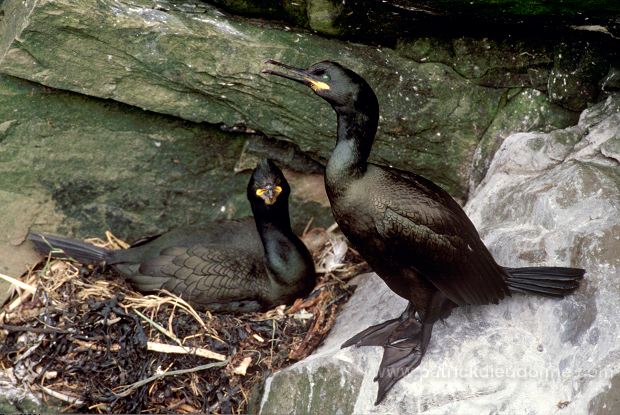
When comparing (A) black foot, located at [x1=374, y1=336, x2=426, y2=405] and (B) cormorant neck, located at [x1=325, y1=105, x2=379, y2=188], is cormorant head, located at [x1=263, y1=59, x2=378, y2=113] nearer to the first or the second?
(B) cormorant neck, located at [x1=325, y1=105, x2=379, y2=188]

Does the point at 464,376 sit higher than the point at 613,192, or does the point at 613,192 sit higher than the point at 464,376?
the point at 613,192

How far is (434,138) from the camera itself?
527cm

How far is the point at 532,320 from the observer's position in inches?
174

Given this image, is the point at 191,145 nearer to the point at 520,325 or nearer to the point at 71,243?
the point at 71,243

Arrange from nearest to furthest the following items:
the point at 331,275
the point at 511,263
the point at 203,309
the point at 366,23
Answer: the point at 511,263 < the point at 366,23 < the point at 203,309 < the point at 331,275

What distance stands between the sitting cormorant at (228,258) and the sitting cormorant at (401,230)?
102cm

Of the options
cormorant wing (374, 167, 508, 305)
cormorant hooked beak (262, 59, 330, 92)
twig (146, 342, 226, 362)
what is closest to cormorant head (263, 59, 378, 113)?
cormorant hooked beak (262, 59, 330, 92)

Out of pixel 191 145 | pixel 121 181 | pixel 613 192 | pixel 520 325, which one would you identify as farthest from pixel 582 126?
pixel 121 181

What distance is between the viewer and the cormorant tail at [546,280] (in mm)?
4301

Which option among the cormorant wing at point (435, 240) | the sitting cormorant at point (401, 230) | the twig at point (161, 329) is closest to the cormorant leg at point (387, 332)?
the sitting cormorant at point (401, 230)

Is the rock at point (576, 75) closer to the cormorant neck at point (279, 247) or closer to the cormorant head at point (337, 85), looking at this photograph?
the cormorant head at point (337, 85)

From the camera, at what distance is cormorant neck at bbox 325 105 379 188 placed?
4.25 metres

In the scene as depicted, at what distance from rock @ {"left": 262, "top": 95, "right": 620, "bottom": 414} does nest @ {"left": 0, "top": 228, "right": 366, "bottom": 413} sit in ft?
0.67

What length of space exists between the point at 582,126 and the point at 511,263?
35.4 inches
